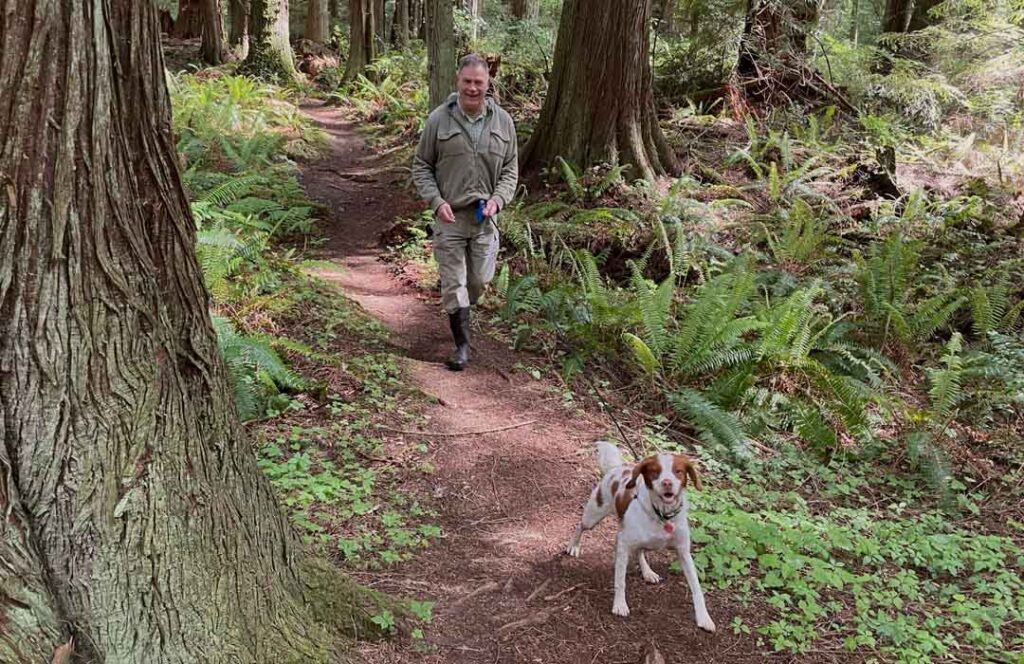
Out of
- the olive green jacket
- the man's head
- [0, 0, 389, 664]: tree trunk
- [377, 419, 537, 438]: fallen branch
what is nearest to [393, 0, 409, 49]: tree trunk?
the olive green jacket

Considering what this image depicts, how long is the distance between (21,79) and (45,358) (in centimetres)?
71

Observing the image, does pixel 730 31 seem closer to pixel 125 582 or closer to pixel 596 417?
pixel 596 417

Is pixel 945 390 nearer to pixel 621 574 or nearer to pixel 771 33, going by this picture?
pixel 621 574

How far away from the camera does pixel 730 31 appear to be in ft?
41.5

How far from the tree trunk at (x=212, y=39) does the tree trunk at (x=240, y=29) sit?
62 cm

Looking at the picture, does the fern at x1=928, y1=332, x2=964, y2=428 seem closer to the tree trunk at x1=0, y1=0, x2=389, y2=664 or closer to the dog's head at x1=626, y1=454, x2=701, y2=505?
the dog's head at x1=626, y1=454, x2=701, y2=505

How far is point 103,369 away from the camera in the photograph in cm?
206

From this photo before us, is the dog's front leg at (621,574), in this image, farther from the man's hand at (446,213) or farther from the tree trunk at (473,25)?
the tree trunk at (473,25)

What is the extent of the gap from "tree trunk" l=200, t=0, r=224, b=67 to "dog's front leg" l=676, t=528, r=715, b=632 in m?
21.7

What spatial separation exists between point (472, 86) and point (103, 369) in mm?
3830

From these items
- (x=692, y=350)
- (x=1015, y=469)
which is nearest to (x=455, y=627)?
(x=692, y=350)

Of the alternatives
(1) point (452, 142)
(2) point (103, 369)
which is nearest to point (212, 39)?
(1) point (452, 142)

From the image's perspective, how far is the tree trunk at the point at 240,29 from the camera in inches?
862

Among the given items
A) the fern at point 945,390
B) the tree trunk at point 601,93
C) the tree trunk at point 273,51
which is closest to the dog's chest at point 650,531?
the fern at point 945,390
